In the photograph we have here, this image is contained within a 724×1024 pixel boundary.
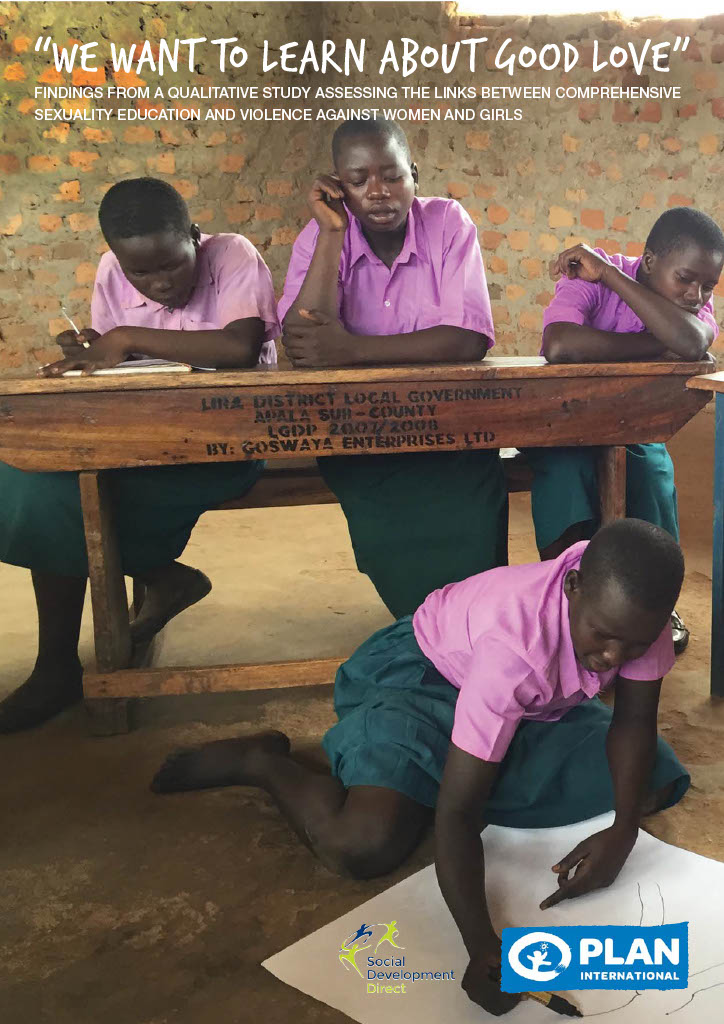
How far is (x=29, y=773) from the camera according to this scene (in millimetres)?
2125

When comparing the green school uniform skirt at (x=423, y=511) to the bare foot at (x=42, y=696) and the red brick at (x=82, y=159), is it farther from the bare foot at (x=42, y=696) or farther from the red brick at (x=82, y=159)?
the red brick at (x=82, y=159)

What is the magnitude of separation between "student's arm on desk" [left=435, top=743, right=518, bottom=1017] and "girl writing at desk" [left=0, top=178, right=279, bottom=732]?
1189 mm

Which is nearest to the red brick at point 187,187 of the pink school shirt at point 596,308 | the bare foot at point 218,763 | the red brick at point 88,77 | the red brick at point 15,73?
the red brick at point 88,77

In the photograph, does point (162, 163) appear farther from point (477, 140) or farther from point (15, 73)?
point (477, 140)

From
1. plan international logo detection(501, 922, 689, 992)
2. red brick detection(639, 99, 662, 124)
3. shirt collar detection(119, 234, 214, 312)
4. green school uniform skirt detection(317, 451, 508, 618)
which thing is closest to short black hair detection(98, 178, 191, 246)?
shirt collar detection(119, 234, 214, 312)

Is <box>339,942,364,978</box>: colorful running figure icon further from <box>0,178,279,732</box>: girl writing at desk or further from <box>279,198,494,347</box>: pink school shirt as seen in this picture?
<box>279,198,494,347</box>: pink school shirt

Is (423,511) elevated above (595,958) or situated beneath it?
elevated above

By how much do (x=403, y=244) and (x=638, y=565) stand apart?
1.31 meters

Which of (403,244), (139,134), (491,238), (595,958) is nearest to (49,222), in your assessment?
(139,134)

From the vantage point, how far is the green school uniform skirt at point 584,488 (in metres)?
2.43

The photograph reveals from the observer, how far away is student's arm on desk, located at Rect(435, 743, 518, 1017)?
4.35 feet

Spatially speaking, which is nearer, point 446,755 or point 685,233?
point 446,755

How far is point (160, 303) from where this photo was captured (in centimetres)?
248

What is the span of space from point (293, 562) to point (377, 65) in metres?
2.55
